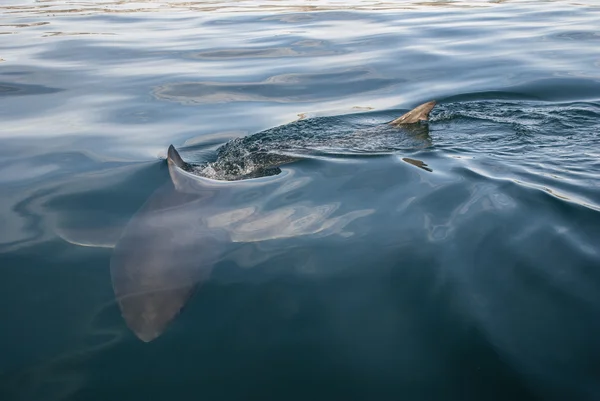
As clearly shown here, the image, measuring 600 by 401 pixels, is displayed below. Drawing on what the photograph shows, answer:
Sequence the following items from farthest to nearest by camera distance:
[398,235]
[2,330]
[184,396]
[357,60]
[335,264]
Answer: [357,60]
[398,235]
[335,264]
[2,330]
[184,396]

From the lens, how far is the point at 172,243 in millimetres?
4824

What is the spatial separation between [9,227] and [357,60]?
7835 millimetres

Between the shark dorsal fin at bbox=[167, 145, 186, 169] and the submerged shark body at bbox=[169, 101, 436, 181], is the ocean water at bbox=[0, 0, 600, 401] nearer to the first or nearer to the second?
the submerged shark body at bbox=[169, 101, 436, 181]

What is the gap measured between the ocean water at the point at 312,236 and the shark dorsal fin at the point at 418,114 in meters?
0.13

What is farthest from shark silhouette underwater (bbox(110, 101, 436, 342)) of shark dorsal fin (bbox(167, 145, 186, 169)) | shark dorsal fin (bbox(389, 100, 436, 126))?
shark dorsal fin (bbox(389, 100, 436, 126))

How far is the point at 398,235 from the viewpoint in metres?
4.77

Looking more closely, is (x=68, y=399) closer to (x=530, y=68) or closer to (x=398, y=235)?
(x=398, y=235)

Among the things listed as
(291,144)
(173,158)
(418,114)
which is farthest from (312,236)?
(418,114)

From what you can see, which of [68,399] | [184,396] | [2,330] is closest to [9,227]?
[2,330]

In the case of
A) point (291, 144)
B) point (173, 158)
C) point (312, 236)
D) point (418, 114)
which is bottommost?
point (312, 236)

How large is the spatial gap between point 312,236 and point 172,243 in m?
1.03

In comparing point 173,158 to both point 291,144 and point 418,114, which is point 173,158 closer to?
point 291,144

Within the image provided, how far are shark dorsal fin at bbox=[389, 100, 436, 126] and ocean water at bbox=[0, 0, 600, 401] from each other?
0.13 meters

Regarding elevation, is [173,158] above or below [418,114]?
below
